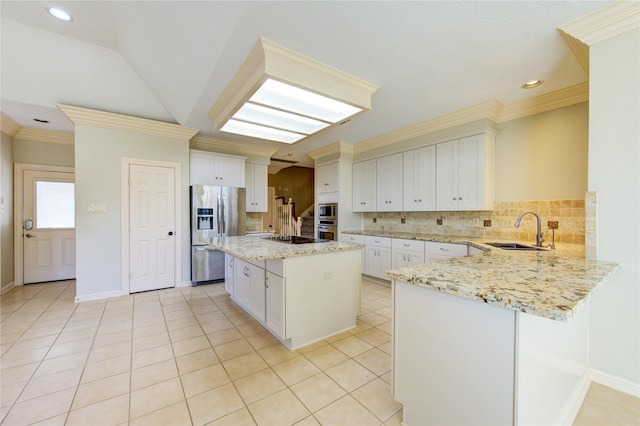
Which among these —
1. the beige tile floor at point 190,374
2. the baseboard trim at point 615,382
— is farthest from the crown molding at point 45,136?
the baseboard trim at point 615,382

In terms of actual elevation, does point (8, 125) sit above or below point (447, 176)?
above

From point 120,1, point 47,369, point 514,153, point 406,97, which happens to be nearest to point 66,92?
point 120,1

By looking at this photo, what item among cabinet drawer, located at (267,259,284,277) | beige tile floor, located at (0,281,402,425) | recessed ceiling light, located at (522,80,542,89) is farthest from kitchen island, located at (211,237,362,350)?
recessed ceiling light, located at (522,80,542,89)

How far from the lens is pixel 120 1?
2.34 m

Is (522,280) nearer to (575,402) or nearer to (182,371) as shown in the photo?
(575,402)

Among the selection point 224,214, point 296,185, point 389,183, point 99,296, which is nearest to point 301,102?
point 389,183

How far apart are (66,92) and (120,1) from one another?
1.92m

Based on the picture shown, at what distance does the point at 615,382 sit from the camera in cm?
182

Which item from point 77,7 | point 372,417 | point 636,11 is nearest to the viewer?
point 372,417

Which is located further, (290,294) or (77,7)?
(77,7)

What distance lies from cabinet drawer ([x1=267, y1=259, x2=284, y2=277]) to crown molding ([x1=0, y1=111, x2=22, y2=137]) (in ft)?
15.0

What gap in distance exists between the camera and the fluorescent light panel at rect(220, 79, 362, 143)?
240cm

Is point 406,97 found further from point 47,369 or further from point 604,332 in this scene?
point 47,369

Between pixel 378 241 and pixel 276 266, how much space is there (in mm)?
2482
